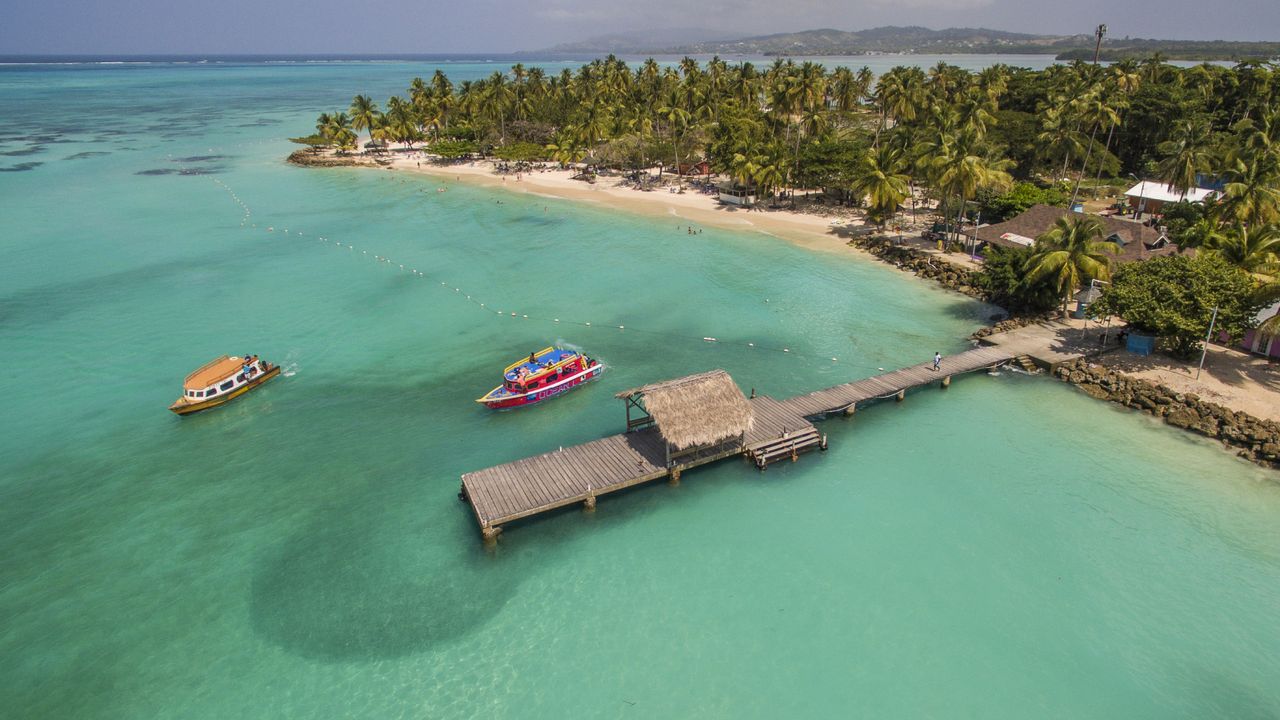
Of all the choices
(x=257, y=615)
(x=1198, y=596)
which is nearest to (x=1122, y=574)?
(x=1198, y=596)

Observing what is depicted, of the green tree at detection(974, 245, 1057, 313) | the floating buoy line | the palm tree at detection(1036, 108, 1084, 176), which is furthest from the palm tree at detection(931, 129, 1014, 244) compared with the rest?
the floating buoy line

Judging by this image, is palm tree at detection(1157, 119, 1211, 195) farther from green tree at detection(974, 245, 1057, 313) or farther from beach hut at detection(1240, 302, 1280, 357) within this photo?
beach hut at detection(1240, 302, 1280, 357)

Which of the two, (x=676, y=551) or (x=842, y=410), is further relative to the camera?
(x=842, y=410)

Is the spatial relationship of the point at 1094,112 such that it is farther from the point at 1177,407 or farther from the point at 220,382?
the point at 220,382

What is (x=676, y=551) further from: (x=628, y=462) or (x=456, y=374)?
(x=456, y=374)

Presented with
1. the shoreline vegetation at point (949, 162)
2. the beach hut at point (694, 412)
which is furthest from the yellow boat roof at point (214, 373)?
Result: the shoreline vegetation at point (949, 162)

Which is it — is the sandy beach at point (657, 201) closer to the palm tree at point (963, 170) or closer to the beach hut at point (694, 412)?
the palm tree at point (963, 170)
